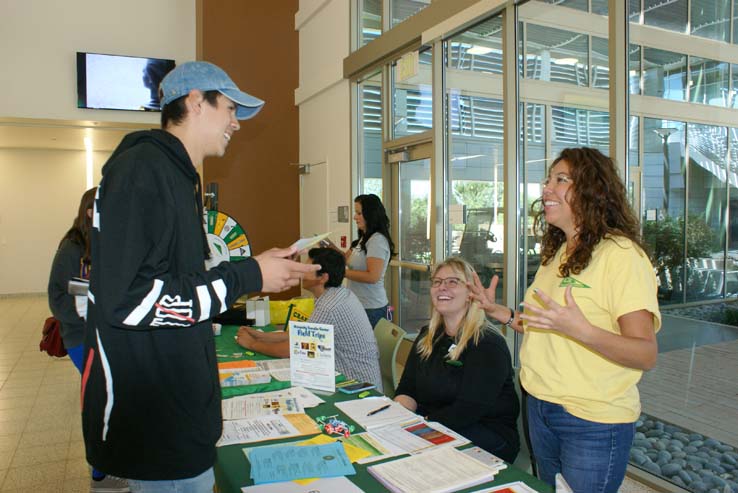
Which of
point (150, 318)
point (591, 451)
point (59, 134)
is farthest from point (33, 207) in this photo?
point (591, 451)

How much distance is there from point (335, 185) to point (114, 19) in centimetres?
412

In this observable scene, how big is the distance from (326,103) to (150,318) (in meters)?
6.25

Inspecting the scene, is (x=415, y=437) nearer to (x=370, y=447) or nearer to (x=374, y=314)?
(x=370, y=447)

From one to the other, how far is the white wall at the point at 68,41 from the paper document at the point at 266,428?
7.14m

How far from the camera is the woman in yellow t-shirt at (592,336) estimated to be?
1489mm

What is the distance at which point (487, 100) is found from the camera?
174 inches

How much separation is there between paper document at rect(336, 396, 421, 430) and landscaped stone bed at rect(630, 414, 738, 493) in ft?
5.99

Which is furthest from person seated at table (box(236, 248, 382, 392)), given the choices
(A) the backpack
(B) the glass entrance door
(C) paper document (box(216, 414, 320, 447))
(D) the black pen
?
(B) the glass entrance door

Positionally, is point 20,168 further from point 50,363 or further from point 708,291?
point 708,291

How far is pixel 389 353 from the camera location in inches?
123

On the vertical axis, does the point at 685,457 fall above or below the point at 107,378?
below

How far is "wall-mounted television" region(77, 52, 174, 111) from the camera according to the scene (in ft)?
24.6

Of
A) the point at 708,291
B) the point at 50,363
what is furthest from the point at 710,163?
the point at 50,363

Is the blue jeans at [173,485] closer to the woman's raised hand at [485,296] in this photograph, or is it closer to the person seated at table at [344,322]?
the woman's raised hand at [485,296]
